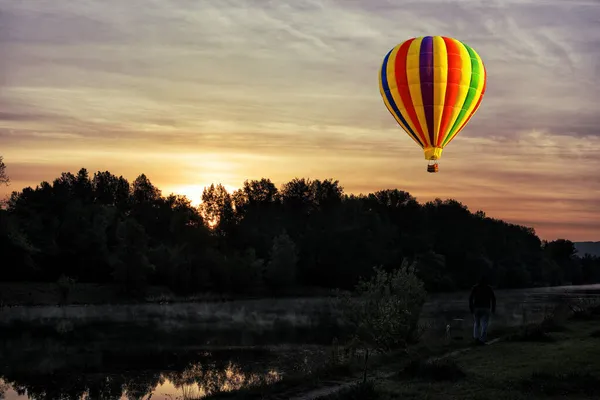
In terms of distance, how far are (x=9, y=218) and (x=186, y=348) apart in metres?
45.8

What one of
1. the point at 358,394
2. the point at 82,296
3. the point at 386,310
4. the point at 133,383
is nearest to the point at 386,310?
the point at 386,310

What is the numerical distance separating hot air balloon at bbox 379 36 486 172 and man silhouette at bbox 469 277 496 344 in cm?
1967

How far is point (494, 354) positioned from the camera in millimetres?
21453

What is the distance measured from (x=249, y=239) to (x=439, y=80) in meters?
68.3

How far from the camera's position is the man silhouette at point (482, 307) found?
2431 cm

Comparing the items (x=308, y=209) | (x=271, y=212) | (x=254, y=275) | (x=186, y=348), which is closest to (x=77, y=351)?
(x=186, y=348)

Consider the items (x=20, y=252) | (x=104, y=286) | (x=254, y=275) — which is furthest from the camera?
(x=254, y=275)

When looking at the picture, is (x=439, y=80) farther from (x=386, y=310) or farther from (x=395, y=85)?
(x=386, y=310)

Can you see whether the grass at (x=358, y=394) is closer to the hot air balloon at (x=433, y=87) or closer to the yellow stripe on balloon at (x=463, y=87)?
the hot air balloon at (x=433, y=87)

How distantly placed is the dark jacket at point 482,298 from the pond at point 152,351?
18.7 feet

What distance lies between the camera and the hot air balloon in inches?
1667

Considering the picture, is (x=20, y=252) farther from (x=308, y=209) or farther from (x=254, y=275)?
(x=308, y=209)

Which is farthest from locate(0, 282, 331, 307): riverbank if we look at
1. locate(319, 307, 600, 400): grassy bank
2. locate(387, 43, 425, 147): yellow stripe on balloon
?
locate(319, 307, 600, 400): grassy bank

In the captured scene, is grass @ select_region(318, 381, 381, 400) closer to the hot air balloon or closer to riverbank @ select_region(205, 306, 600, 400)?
riverbank @ select_region(205, 306, 600, 400)
